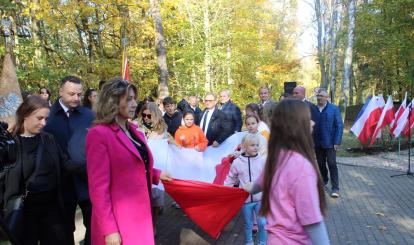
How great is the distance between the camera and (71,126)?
4.13 metres

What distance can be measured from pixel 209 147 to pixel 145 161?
449 centimetres

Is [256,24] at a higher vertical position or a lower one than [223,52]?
higher

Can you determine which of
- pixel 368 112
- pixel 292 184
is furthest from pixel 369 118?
pixel 292 184

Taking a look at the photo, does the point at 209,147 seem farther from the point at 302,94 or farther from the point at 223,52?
the point at 223,52

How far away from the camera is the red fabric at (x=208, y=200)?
497cm

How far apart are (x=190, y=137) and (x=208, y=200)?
2.21 metres

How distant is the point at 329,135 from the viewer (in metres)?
8.14

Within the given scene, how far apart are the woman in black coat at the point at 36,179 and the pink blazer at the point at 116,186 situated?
0.85 meters

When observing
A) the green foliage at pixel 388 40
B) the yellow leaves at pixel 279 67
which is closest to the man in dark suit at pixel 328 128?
the green foliage at pixel 388 40

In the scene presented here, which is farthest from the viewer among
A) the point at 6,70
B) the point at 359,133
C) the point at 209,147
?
the point at 359,133

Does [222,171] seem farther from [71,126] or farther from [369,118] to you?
[369,118]

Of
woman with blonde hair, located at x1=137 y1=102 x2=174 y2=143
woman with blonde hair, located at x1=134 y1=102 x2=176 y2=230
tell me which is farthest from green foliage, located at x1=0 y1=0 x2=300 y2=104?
woman with blonde hair, located at x1=137 y1=102 x2=174 y2=143

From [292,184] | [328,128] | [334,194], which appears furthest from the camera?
[334,194]

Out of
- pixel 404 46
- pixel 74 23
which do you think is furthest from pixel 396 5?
pixel 74 23
